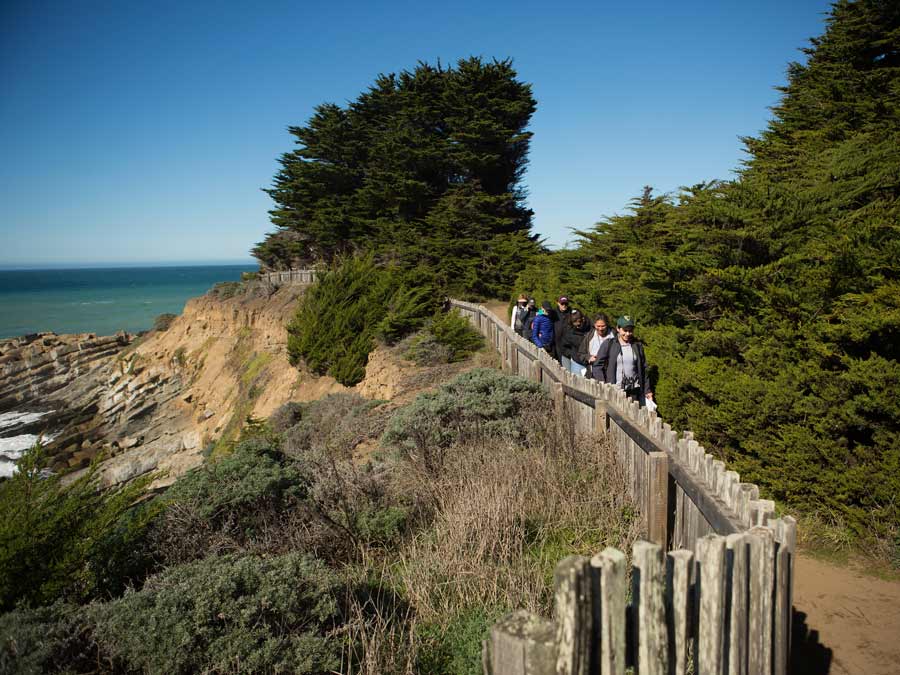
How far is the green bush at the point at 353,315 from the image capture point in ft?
54.0

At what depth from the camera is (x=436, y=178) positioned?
26109 mm

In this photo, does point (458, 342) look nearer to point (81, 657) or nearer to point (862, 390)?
point (862, 390)

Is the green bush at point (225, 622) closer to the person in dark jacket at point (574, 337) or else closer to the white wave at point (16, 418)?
the person in dark jacket at point (574, 337)

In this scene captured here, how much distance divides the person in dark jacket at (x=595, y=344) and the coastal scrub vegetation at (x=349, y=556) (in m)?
0.90

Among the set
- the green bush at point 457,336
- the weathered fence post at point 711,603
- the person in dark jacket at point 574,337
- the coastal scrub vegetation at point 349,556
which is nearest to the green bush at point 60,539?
the coastal scrub vegetation at point 349,556

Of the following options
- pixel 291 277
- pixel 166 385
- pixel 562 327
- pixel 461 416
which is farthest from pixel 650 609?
pixel 166 385

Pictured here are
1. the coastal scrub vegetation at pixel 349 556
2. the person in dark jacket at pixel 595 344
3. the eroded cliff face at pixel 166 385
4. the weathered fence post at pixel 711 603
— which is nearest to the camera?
the weathered fence post at pixel 711 603

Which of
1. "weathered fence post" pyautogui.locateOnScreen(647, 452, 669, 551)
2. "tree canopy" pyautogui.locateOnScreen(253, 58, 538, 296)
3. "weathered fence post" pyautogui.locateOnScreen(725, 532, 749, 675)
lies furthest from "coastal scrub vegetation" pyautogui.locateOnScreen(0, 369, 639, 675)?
"tree canopy" pyautogui.locateOnScreen(253, 58, 538, 296)

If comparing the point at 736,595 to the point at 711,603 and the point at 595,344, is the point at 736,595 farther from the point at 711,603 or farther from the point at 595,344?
the point at 595,344

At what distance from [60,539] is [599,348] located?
6013 mm

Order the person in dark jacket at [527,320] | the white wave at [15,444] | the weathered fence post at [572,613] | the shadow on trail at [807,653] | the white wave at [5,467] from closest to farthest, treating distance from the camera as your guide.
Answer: the weathered fence post at [572,613] → the shadow on trail at [807,653] → the person in dark jacket at [527,320] → the white wave at [5,467] → the white wave at [15,444]

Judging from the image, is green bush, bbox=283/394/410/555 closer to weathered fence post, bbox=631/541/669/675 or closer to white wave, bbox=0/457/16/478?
weathered fence post, bbox=631/541/669/675

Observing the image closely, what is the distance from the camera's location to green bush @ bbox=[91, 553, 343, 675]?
2.55 metres

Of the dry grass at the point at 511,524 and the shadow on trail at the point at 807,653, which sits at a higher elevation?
the dry grass at the point at 511,524
